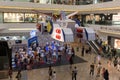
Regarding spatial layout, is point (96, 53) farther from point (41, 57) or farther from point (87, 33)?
point (87, 33)

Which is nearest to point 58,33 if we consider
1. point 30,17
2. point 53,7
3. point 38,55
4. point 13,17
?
point 38,55

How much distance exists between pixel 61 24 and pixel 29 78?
6.28 m

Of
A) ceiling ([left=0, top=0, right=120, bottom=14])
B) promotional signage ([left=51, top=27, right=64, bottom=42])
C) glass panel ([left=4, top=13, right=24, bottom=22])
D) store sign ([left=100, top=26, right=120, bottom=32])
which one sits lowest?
store sign ([left=100, top=26, right=120, bottom=32])

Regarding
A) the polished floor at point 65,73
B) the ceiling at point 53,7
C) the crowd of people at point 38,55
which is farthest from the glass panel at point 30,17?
the polished floor at point 65,73

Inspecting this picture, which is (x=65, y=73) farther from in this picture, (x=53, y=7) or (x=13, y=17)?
(x=53, y=7)

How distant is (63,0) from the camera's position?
32.8 metres

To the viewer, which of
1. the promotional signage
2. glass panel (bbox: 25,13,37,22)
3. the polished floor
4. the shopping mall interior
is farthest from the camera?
glass panel (bbox: 25,13,37,22)

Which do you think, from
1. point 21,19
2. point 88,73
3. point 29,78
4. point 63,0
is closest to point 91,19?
point 63,0

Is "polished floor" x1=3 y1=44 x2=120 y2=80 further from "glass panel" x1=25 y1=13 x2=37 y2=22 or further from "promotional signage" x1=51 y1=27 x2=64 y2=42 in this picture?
"glass panel" x1=25 y1=13 x2=37 y2=22

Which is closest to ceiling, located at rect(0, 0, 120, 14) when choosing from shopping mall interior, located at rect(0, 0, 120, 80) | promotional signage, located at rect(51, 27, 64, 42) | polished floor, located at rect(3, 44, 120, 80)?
shopping mall interior, located at rect(0, 0, 120, 80)

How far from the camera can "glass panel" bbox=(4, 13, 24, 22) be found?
2873cm

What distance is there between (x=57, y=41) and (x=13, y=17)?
7357 millimetres

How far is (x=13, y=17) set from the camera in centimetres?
2911

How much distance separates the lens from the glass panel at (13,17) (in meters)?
28.7
